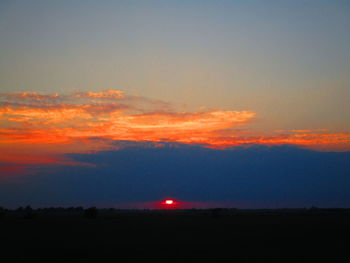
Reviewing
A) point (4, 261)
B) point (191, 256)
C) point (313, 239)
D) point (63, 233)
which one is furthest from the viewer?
point (63, 233)

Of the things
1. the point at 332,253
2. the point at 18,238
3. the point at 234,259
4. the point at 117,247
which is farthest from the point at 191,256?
the point at 18,238

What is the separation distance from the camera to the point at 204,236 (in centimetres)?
3831

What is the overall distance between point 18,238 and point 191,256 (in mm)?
16938

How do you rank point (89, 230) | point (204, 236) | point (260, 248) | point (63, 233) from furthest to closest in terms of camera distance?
point (89, 230), point (63, 233), point (204, 236), point (260, 248)

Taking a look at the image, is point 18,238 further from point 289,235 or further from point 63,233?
point 289,235

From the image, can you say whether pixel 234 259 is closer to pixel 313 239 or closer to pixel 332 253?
pixel 332 253

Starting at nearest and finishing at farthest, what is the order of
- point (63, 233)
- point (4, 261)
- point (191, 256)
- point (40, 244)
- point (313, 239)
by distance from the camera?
point (4, 261) < point (191, 256) < point (40, 244) < point (313, 239) < point (63, 233)

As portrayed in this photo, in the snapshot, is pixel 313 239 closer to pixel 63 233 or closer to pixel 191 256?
pixel 191 256

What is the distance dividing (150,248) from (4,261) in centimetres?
1026

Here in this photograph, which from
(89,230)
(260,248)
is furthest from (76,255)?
Result: (89,230)

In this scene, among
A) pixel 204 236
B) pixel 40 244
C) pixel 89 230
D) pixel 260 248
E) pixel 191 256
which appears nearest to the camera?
pixel 191 256

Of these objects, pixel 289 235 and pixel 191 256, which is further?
pixel 289 235

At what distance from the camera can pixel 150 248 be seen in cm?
3098

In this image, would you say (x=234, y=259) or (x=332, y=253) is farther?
(x=332, y=253)
